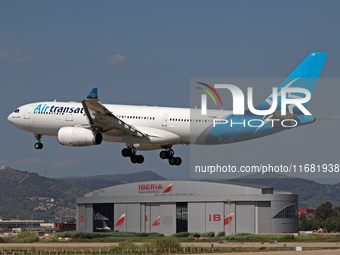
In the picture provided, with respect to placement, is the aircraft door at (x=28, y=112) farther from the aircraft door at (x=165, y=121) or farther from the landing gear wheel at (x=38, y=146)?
the aircraft door at (x=165, y=121)

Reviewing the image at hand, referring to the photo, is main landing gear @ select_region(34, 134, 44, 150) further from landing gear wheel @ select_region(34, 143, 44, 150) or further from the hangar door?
the hangar door

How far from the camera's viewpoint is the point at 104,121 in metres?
66.1

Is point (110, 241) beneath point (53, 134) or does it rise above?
beneath

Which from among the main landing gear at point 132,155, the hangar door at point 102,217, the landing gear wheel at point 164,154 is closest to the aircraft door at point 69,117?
the main landing gear at point 132,155

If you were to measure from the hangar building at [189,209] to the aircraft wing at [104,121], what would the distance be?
70.8 m


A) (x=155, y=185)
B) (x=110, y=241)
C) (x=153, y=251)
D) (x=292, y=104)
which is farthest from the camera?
(x=155, y=185)

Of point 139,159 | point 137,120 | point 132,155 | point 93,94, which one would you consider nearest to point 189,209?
point 139,159

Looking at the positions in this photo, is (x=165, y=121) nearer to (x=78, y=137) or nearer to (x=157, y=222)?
(x=78, y=137)

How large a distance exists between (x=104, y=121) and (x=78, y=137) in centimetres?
289

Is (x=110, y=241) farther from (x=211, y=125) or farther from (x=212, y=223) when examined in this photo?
(x=211, y=125)

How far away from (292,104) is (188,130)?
9815mm

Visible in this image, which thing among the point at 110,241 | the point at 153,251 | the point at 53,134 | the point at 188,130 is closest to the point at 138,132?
the point at 188,130

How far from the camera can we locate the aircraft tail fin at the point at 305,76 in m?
62.8

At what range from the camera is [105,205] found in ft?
486
